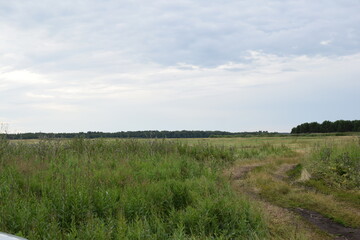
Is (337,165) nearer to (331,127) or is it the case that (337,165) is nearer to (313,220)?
(313,220)

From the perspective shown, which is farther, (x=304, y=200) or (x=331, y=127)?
(x=331, y=127)

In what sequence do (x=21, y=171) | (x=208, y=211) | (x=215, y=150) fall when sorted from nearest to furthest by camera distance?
(x=208, y=211) → (x=21, y=171) → (x=215, y=150)

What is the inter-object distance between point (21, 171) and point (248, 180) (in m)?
7.71

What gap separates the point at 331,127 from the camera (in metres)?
60.0

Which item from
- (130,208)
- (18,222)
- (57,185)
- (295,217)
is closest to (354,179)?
(295,217)

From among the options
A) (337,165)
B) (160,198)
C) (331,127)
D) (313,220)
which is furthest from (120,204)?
(331,127)

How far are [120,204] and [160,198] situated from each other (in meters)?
Result: 0.98

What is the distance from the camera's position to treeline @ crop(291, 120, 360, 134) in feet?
190

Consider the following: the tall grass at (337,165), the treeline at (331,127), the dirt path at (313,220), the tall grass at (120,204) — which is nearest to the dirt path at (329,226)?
the dirt path at (313,220)

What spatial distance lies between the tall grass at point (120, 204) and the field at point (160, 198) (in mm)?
22

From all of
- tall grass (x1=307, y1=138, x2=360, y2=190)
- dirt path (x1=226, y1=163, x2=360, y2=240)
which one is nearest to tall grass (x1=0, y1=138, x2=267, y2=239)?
dirt path (x1=226, y1=163, x2=360, y2=240)

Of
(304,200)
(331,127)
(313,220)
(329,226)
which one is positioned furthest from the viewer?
(331,127)

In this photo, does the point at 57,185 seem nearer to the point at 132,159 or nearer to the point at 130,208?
the point at 130,208

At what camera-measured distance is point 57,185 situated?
7.71 meters
